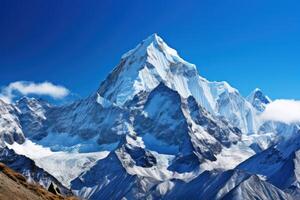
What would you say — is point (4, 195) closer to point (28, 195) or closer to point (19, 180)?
point (28, 195)

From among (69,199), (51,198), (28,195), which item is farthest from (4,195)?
(69,199)

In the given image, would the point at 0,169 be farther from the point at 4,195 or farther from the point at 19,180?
the point at 4,195

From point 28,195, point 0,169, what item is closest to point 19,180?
point 0,169

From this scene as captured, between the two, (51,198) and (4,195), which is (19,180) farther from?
(4,195)

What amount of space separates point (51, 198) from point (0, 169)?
11.9 m

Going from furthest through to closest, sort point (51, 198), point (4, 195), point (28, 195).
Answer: point (51, 198) → point (28, 195) → point (4, 195)

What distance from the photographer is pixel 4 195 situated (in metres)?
103

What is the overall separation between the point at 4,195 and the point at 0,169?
79.4ft

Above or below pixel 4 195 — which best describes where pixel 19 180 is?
above

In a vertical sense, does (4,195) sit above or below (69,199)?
below

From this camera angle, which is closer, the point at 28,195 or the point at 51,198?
the point at 28,195

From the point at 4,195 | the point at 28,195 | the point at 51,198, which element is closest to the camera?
the point at 4,195

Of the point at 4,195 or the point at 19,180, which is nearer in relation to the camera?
the point at 4,195

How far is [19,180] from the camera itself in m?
127
